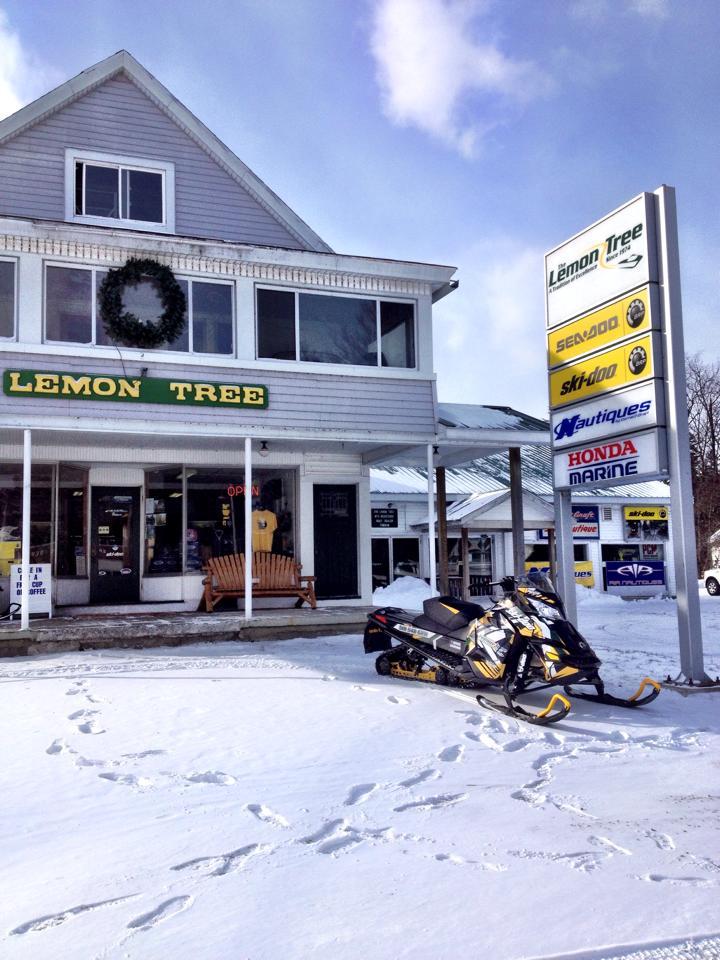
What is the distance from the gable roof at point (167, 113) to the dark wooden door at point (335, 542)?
13.4ft

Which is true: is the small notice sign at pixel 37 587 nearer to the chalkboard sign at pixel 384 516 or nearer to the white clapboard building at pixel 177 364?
the white clapboard building at pixel 177 364

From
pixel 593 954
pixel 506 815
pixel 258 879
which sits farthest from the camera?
pixel 506 815

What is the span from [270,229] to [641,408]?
8562 millimetres

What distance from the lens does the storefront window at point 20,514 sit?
13.0 metres

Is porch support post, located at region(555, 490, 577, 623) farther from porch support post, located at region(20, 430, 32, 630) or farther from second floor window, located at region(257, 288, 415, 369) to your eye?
porch support post, located at region(20, 430, 32, 630)

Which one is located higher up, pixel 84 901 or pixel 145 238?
pixel 145 238

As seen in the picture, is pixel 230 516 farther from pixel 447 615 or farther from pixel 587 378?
pixel 587 378

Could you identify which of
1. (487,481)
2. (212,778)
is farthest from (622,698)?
(487,481)

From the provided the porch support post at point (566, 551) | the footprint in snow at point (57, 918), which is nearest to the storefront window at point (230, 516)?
the porch support post at point (566, 551)

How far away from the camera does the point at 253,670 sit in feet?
29.3

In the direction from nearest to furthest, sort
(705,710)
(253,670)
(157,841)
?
(157,841) < (705,710) < (253,670)

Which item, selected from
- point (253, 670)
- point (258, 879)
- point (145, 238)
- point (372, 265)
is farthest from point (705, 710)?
point (145, 238)

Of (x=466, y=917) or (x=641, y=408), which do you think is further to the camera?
(x=641, y=408)

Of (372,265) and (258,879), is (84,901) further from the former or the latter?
(372,265)
